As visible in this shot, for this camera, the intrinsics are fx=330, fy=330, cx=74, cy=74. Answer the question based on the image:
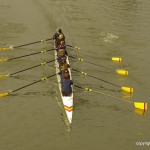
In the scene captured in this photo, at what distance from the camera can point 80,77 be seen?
2512cm

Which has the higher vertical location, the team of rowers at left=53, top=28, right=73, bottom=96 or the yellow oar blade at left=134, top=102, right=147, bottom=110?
the team of rowers at left=53, top=28, right=73, bottom=96

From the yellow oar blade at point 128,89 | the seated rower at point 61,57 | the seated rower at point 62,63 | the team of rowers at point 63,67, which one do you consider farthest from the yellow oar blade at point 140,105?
the seated rower at point 61,57

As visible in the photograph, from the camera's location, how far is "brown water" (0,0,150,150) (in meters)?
19.4

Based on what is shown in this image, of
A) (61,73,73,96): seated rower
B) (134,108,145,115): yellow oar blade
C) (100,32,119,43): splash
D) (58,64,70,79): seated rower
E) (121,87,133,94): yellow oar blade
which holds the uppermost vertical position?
(100,32,119,43): splash

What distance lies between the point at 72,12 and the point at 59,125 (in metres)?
19.5

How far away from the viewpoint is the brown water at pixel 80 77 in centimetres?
1938

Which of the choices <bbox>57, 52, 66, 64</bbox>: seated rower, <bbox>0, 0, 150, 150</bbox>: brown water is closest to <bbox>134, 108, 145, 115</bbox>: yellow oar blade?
<bbox>0, 0, 150, 150</bbox>: brown water

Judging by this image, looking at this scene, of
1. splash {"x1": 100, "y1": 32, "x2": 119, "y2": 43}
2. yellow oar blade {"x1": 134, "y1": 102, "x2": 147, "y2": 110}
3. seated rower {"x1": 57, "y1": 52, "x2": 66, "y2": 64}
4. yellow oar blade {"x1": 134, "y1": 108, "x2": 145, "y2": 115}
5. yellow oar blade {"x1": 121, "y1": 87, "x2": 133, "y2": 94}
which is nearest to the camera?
yellow oar blade {"x1": 134, "y1": 102, "x2": 147, "y2": 110}

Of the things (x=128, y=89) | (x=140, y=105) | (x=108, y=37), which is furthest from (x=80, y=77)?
(x=108, y=37)

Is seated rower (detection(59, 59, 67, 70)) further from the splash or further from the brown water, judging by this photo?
the splash

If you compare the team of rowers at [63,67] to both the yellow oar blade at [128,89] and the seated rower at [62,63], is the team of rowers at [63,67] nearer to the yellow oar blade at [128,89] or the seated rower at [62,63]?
the seated rower at [62,63]

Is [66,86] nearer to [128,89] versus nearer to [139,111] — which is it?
[128,89]

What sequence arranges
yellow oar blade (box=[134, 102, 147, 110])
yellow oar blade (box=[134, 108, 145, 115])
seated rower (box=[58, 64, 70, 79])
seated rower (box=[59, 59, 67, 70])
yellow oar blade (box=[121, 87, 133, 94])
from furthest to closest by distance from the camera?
1. seated rower (box=[59, 59, 67, 70])
2. yellow oar blade (box=[121, 87, 133, 94])
3. seated rower (box=[58, 64, 70, 79])
4. yellow oar blade (box=[134, 108, 145, 115])
5. yellow oar blade (box=[134, 102, 147, 110])

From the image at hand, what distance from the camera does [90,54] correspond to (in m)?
28.8
